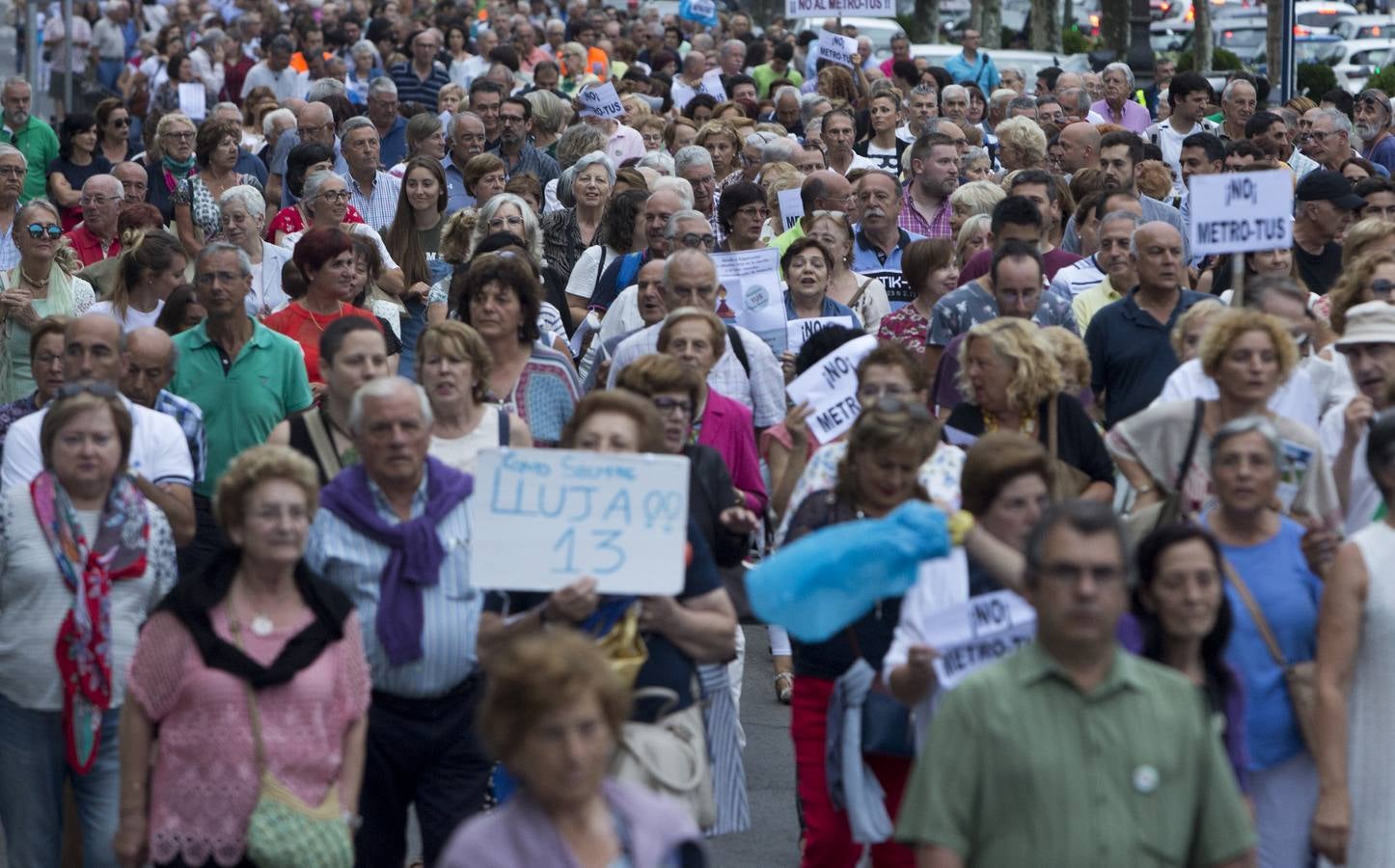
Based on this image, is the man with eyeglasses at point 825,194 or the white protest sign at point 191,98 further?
the white protest sign at point 191,98

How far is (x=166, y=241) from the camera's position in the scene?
9844mm

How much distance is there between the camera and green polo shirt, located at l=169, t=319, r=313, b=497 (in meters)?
8.38

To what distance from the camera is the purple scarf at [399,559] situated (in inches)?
240


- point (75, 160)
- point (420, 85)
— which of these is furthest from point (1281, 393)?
point (420, 85)

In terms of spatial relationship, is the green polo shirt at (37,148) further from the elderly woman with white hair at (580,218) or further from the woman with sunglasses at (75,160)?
the elderly woman with white hair at (580,218)

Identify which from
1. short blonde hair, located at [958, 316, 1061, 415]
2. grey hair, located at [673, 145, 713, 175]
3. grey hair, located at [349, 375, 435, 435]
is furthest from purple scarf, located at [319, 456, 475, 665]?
grey hair, located at [673, 145, 713, 175]

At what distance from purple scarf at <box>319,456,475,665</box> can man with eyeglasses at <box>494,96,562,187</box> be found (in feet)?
30.2

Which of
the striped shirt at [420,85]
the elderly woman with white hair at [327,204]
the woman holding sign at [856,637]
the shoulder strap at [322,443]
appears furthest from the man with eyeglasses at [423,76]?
the woman holding sign at [856,637]

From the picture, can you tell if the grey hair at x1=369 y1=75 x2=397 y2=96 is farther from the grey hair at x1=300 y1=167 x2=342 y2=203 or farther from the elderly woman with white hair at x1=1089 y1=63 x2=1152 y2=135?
the elderly woman with white hair at x1=1089 y1=63 x2=1152 y2=135

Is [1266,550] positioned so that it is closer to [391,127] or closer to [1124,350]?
[1124,350]

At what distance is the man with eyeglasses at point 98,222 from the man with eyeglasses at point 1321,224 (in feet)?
19.5

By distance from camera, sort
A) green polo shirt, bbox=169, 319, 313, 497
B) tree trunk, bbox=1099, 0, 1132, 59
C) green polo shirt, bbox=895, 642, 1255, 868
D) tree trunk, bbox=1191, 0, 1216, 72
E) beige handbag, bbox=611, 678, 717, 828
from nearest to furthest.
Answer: green polo shirt, bbox=895, 642, 1255, 868 < beige handbag, bbox=611, 678, 717, 828 < green polo shirt, bbox=169, 319, 313, 497 < tree trunk, bbox=1191, 0, 1216, 72 < tree trunk, bbox=1099, 0, 1132, 59

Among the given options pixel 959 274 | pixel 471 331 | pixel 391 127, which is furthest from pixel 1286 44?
pixel 471 331

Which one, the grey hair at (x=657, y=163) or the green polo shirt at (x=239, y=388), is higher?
the grey hair at (x=657, y=163)
